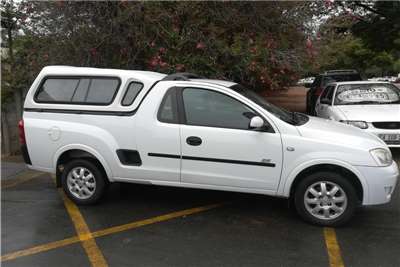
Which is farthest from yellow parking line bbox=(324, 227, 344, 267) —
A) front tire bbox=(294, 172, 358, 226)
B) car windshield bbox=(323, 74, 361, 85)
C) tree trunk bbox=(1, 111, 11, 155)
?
car windshield bbox=(323, 74, 361, 85)

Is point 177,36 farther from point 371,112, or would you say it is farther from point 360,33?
point 360,33

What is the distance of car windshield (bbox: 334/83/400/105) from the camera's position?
8.77 meters

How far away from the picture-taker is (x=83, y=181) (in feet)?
17.9

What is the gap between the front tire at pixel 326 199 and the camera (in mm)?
4594

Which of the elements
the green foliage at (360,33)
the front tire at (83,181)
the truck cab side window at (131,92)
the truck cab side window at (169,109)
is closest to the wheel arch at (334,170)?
the truck cab side window at (169,109)

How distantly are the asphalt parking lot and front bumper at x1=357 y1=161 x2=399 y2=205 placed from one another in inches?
14.7

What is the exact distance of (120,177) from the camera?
17.3ft

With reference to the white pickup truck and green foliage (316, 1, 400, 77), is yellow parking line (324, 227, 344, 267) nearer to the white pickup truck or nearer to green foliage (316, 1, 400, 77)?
the white pickup truck

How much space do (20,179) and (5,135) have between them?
2.46m

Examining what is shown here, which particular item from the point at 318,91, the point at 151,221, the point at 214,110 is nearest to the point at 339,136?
the point at 214,110

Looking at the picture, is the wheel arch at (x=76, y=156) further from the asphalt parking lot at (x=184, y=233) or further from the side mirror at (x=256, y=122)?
the side mirror at (x=256, y=122)

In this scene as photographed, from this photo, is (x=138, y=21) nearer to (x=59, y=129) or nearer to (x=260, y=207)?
(x=59, y=129)

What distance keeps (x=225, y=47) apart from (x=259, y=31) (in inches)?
38.5

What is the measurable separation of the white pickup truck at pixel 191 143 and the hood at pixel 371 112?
275 cm
